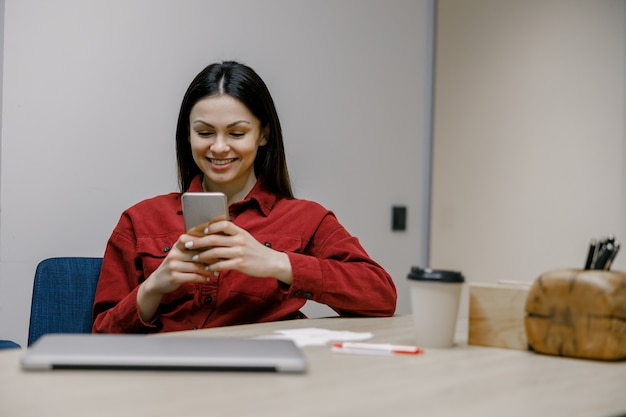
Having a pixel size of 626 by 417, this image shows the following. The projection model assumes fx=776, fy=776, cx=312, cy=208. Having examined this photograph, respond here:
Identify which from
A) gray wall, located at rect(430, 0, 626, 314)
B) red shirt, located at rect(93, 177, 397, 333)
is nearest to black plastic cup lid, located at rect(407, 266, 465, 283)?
red shirt, located at rect(93, 177, 397, 333)

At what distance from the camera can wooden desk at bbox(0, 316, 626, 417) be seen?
2.30ft

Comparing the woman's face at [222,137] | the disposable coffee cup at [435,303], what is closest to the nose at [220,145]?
the woman's face at [222,137]

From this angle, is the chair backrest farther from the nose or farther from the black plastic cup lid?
the black plastic cup lid

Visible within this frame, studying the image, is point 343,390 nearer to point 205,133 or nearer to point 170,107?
point 205,133

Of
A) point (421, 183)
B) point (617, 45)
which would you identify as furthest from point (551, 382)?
point (617, 45)

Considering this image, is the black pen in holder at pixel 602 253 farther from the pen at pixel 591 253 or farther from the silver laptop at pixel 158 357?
the silver laptop at pixel 158 357

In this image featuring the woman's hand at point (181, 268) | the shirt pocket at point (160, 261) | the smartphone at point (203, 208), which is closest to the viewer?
the smartphone at point (203, 208)

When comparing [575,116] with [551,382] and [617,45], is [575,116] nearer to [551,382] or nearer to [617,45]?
[617,45]

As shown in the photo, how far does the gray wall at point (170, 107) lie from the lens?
206cm

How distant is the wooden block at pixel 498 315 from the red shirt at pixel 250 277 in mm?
487

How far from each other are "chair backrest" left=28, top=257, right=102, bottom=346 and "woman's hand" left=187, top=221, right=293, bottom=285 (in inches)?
19.1

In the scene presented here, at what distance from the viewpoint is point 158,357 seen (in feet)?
2.79

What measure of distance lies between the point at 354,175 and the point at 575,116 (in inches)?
36.9

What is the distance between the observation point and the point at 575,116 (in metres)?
3.04
